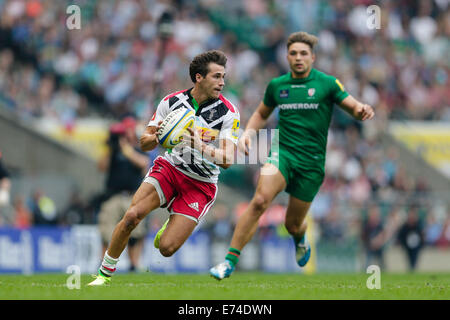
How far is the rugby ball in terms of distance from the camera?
831 cm

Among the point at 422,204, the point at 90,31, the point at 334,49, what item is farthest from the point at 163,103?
the point at 334,49

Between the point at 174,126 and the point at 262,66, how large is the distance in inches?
658

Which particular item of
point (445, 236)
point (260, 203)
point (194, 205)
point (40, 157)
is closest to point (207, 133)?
point (194, 205)

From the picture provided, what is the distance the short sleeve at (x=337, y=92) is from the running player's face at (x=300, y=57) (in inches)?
13.5

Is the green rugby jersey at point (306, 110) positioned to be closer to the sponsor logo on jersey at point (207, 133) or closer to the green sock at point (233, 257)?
the sponsor logo on jersey at point (207, 133)

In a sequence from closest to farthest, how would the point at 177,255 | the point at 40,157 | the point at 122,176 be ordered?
the point at 122,176 → the point at 177,255 → the point at 40,157

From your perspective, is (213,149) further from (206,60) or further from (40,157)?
(40,157)

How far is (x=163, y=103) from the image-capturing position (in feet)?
29.2

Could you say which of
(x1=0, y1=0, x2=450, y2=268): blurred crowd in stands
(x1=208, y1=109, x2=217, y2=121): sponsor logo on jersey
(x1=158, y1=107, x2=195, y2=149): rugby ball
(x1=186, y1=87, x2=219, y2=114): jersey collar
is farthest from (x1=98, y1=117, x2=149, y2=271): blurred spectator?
(x1=158, y1=107, x2=195, y2=149): rugby ball

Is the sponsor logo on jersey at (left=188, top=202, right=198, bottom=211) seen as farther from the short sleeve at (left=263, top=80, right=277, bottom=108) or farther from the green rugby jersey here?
the short sleeve at (left=263, top=80, right=277, bottom=108)

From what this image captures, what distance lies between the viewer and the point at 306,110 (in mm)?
9609

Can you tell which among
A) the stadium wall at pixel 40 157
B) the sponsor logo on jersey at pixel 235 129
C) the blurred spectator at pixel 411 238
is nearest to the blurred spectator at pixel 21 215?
the stadium wall at pixel 40 157

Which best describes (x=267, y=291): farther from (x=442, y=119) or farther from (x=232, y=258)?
(x=442, y=119)

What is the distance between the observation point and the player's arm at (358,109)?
29.4 feet
